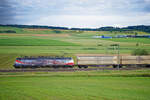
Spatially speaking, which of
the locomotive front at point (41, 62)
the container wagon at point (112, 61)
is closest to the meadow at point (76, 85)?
the container wagon at point (112, 61)

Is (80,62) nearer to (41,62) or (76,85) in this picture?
(41,62)

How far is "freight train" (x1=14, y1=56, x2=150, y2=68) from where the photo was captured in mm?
36781

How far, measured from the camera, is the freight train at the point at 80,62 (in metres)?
36.8

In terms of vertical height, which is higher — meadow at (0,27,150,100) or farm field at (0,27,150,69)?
farm field at (0,27,150,69)

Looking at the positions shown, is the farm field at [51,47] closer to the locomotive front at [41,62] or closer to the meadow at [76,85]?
the locomotive front at [41,62]

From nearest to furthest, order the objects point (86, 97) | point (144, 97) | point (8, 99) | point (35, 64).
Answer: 1. point (8, 99)
2. point (86, 97)
3. point (144, 97)
4. point (35, 64)

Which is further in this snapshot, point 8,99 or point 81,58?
point 81,58

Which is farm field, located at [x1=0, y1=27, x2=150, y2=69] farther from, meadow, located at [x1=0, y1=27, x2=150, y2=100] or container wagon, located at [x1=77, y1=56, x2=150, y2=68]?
container wagon, located at [x1=77, y1=56, x2=150, y2=68]

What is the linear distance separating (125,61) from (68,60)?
1451 centimetres

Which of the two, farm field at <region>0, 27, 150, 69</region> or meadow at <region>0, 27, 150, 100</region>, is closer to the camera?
meadow at <region>0, 27, 150, 100</region>

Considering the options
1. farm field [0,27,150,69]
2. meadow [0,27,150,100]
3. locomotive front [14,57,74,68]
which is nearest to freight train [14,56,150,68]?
locomotive front [14,57,74,68]

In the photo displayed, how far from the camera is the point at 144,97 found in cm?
1447

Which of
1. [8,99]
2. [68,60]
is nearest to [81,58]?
[68,60]

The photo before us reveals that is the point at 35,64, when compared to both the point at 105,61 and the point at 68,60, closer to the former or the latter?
the point at 68,60
